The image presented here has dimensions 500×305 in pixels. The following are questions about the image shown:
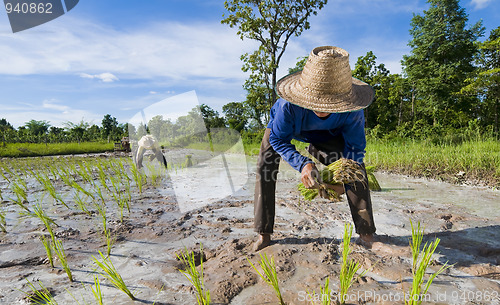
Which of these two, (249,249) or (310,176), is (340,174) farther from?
(249,249)

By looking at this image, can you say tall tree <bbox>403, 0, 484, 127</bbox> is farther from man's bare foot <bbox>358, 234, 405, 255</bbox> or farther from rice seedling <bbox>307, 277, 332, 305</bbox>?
rice seedling <bbox>307, 277, 332, 305</bbox>

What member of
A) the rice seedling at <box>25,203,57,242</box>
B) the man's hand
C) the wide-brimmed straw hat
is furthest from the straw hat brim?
the rice seedling at <box>25,203,57,242</box>

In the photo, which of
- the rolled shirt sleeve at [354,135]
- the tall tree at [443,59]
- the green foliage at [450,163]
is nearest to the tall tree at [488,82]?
the tall tree at [443,59]

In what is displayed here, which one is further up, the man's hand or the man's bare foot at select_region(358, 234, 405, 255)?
the man's hand

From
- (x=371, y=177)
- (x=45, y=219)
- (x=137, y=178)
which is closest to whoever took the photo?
(x=45, y=219)

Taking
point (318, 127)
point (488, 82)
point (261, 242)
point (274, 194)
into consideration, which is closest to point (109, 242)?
point (261, 242)

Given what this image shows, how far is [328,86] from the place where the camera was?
1.64 m

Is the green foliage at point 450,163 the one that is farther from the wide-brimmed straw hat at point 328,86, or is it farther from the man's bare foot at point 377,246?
the wide-brimmed straw hat at point 328,86

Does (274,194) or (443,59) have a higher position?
Answer: (443,59)

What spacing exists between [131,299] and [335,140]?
1.59 metres

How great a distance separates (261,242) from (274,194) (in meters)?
0.35

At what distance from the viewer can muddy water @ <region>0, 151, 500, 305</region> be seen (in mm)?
1473

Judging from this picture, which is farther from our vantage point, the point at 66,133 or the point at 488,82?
the point at 66,133

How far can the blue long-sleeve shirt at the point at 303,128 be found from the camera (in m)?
1.83
